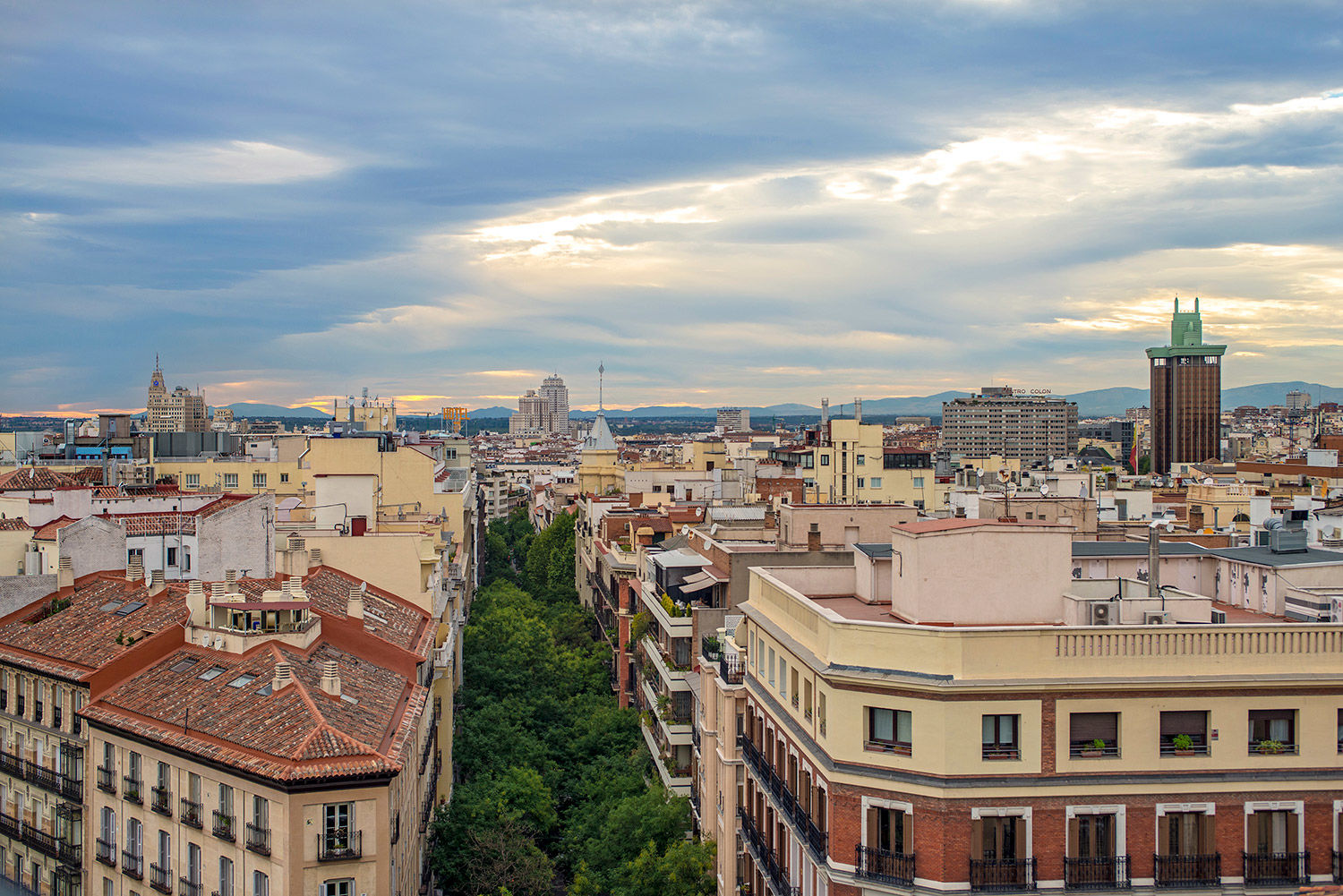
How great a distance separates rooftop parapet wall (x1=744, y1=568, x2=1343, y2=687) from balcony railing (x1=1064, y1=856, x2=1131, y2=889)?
3.66 meters

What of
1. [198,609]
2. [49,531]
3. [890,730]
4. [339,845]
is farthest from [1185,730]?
[49,531]

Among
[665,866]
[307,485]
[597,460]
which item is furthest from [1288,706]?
[597,460]

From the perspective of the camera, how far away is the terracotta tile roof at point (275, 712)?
98.2 ft

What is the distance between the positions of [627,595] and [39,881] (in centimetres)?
3914

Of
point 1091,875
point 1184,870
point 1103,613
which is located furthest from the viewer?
point 1103,613

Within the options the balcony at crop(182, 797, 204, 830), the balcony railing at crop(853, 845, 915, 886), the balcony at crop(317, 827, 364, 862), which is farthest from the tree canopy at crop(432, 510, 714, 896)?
the balcony railing at crop(853, 845, 915, 886)

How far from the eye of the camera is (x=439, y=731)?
54219 millimetres

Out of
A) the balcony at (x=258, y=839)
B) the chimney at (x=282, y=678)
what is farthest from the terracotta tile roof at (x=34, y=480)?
the balcony at (x=258, y=839)

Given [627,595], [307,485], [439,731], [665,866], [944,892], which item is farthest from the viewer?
[307,485]

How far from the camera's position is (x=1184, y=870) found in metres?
24.6

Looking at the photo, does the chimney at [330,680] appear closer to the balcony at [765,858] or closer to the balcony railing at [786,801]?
the balcony railing at [786,801]

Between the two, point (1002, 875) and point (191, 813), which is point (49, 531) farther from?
point (1002, 875)

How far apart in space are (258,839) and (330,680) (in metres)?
4.80

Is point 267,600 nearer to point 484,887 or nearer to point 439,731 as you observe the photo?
point 484,887
